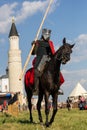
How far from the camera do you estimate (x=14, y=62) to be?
152 metres

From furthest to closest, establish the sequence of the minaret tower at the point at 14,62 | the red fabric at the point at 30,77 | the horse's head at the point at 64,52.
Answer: the minaret tower at the point at 14,62
the red fabric at the point at 30,77
the horse's head at the point at 64,52

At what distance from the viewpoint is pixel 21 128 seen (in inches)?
445

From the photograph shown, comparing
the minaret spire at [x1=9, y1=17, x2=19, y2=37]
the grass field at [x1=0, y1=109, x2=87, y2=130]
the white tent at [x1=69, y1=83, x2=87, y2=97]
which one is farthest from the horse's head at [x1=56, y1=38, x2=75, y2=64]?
the minaret spire at [x1=9, y1=17, x2=19, y2=37]

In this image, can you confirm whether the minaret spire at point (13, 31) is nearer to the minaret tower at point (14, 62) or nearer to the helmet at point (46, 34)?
the minaret tower at point (14, 62)

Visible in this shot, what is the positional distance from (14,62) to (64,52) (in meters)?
140

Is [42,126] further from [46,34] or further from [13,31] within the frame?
[13,31]

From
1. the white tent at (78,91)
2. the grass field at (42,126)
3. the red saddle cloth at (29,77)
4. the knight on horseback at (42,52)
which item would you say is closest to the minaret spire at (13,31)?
the white tent at (78,91)

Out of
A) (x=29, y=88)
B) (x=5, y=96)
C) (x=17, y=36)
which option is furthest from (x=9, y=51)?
(x=29, y=88)

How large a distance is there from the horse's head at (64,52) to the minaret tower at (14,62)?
442 ft

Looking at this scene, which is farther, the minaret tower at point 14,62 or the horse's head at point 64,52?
the minaret tower at point 14,62

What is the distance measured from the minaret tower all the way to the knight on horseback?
133515 mm

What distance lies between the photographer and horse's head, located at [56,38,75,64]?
11.7 m

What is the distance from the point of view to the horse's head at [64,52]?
11.7m

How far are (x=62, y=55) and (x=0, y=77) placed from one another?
547 ft
